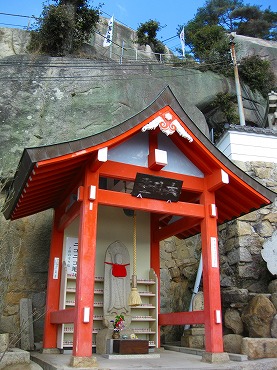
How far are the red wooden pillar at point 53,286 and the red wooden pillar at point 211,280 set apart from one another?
3.06 m

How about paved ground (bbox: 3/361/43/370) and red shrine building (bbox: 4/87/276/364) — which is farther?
red shrine building (bbox: 4/87/276/364)

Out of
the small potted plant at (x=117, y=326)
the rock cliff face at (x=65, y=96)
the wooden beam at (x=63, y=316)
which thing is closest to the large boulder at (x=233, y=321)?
the small potted plant at (x=117, y=326)

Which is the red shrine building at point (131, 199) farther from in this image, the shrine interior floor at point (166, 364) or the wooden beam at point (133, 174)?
the shrine interior floor at point (166, 364)

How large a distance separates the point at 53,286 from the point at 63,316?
132 cm

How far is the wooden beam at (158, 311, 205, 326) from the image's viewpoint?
6265 millimetres

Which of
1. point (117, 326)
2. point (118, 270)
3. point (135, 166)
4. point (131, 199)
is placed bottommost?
point (117, 326)

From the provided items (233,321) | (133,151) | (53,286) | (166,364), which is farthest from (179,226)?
(53,286)

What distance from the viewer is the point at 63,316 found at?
20.5ft

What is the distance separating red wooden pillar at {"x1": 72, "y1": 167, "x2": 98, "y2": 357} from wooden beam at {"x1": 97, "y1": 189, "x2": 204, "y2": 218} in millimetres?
219

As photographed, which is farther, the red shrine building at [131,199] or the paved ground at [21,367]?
the red shrine building at [131,199]

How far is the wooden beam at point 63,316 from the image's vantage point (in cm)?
577

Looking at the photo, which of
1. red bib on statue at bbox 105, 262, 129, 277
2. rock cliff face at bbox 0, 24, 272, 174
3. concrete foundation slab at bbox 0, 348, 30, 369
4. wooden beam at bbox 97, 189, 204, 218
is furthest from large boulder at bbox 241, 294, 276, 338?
rock cliff face at bbox 0, 24, 272, 174

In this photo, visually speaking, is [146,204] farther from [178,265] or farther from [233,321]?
[178,265]

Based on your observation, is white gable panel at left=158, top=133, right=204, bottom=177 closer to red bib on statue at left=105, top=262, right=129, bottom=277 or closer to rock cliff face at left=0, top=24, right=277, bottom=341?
red bib on statue at left=105, top=262, right=129, bottom=277
